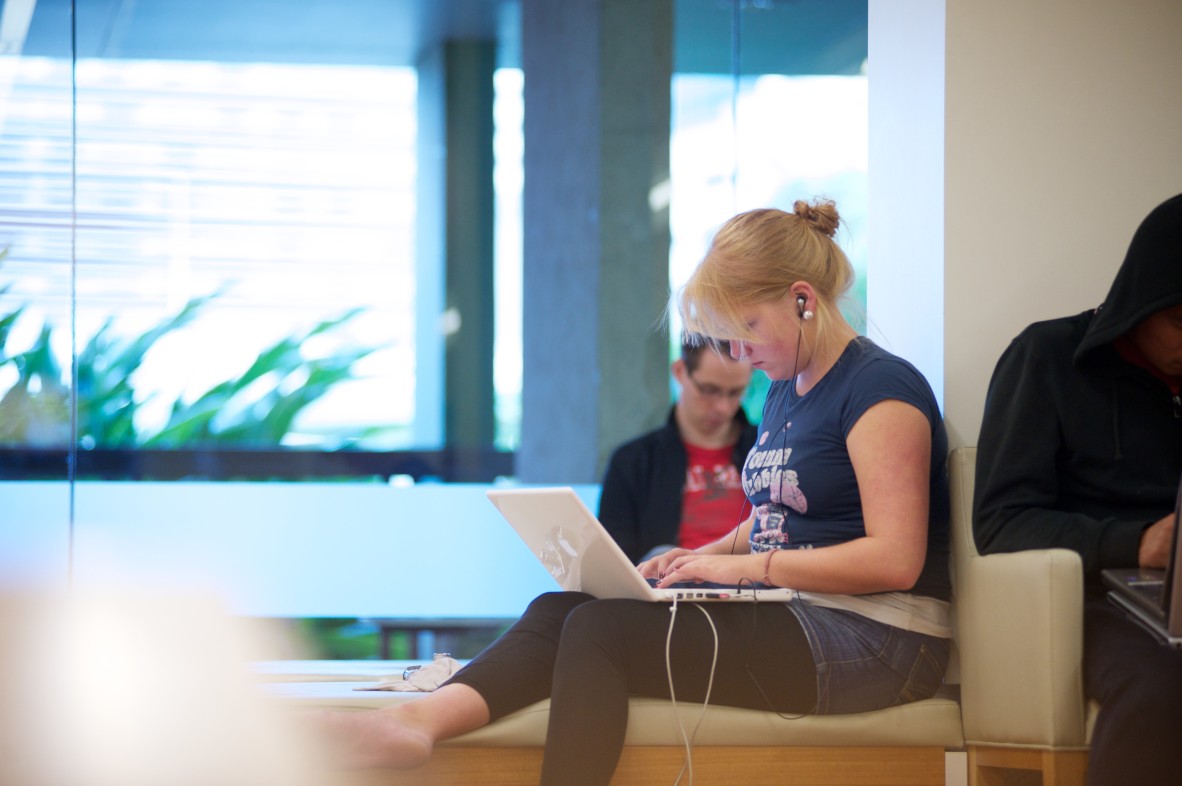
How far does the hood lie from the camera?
5.93ft

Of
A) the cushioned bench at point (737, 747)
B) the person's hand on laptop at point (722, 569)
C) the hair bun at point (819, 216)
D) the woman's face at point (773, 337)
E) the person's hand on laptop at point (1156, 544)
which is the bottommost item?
the cushioned bench at point (737, 747)

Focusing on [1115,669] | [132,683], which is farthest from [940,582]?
[132,683]

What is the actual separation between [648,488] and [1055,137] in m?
1.60

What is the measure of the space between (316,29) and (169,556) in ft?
6.55

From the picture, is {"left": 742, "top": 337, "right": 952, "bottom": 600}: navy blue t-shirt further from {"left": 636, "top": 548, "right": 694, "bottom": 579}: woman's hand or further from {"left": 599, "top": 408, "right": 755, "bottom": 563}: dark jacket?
{"left": 599, "top": 408, "right": 755, "bottom": 563}: dark jacket

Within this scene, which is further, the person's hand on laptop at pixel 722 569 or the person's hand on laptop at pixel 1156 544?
the person's hand on laptop at pixel 722 569

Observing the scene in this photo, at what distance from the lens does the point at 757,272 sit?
6.42ft

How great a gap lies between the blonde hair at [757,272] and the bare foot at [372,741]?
812mm

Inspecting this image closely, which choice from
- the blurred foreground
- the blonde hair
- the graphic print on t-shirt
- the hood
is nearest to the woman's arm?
the graphic print on t-shirt

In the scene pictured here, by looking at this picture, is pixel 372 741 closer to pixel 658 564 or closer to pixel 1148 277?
pixel 658 564

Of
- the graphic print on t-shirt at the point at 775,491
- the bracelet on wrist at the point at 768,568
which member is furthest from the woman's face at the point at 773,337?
the bracelet on wrist at the point at 768,568

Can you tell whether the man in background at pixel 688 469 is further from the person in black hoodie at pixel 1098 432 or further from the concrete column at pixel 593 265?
the person in black hoodie at pixel 1098 432

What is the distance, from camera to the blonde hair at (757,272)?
196cm

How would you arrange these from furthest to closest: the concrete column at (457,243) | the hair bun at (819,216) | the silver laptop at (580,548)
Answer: the concrete column at (457,243), the hair bun at (819,216), the silver laptop at (580,548)
